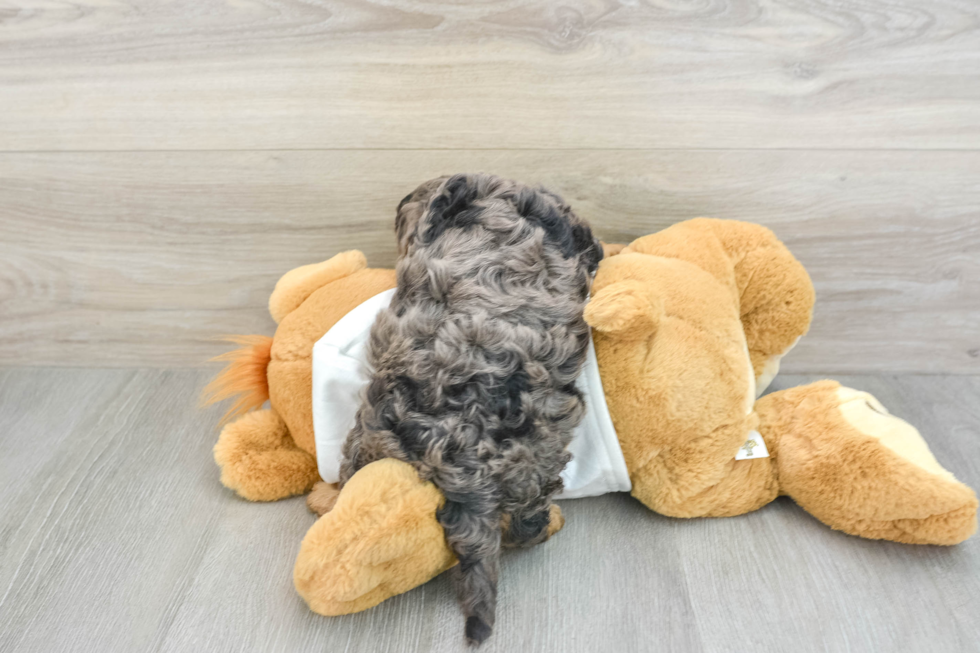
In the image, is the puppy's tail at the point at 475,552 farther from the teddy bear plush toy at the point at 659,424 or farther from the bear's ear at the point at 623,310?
the bear's ear at the point at 623,310

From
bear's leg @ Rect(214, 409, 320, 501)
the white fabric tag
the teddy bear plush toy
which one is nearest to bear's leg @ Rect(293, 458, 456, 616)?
the teddy bear plush toy

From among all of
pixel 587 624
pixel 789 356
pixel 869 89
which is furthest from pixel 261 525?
pixel 869 89

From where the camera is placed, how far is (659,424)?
670 mm

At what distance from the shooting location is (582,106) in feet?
2.68

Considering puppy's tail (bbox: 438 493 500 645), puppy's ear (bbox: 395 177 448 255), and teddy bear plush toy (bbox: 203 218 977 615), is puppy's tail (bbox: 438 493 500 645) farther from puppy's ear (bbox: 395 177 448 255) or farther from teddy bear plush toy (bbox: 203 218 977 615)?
puppy's ear (bbox: 395 177 448 255)

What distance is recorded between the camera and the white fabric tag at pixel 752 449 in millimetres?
705

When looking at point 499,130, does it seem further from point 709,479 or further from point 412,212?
point 709,479

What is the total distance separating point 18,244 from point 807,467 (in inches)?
42.9

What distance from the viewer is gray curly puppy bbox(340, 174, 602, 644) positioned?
1.95 feet

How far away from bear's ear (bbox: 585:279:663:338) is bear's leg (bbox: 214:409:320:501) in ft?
1.32

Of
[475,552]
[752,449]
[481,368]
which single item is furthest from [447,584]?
[752,449]

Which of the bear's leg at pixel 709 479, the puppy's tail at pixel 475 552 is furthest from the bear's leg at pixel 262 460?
the bear's leg at pixel 709 479

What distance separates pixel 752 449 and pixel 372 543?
42cm

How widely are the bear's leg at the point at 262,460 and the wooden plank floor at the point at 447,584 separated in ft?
0.07
